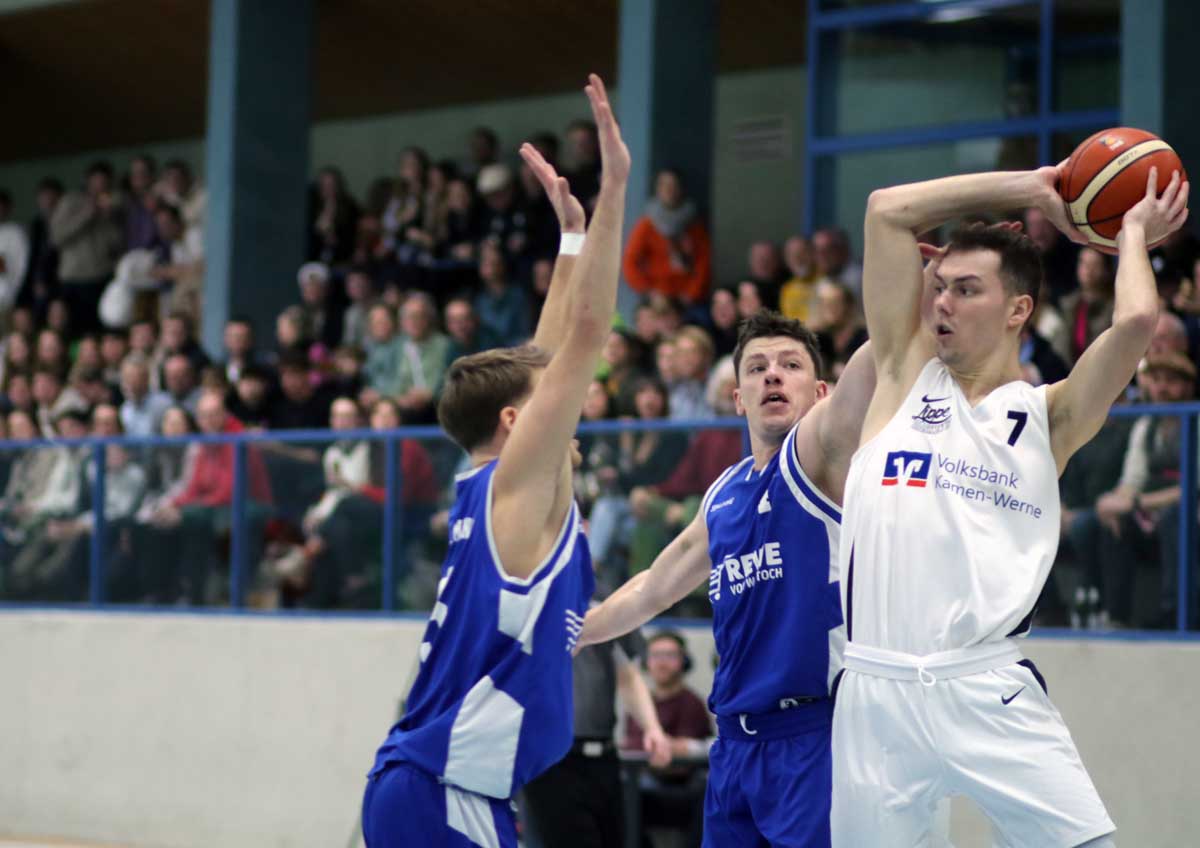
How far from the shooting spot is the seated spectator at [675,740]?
9102mm

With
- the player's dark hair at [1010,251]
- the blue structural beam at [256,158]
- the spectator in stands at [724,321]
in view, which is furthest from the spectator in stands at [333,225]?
the player's dark hair at [1010,251]

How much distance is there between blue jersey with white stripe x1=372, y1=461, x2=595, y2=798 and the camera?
4426 mm

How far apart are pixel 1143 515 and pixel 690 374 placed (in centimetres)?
323

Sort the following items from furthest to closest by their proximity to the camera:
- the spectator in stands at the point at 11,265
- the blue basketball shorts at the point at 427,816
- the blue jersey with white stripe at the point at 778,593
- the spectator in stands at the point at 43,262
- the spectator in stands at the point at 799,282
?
the spectator in stands at the point at 11,265
the spectator in stands at the point at 43,262
the spectator in stands at the point at 799,282
the blue jersey with white stripe at the point at 778,593
the blue basketball shorts at the point at 427,816

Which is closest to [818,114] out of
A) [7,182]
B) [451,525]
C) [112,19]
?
[112,19]

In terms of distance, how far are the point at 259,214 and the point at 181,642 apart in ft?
18.3

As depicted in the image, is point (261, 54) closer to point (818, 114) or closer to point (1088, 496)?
point (818, 114)

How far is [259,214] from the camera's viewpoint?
16359 mm

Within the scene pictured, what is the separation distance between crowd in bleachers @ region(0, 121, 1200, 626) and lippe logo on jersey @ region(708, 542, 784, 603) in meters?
4.04

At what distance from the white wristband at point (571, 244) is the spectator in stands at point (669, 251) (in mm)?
7747

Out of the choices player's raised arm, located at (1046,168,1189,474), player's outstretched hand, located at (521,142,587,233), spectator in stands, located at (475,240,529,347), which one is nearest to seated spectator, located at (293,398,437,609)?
spectator in stands, located at (475,240,529,347)

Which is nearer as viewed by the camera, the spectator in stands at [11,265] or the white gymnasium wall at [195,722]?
the white gymnasium wall at [195,722]

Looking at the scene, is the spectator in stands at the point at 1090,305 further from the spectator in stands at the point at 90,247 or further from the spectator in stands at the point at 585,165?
the spectator in stands at the point at 90,247

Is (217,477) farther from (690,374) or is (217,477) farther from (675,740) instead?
(675,740)
